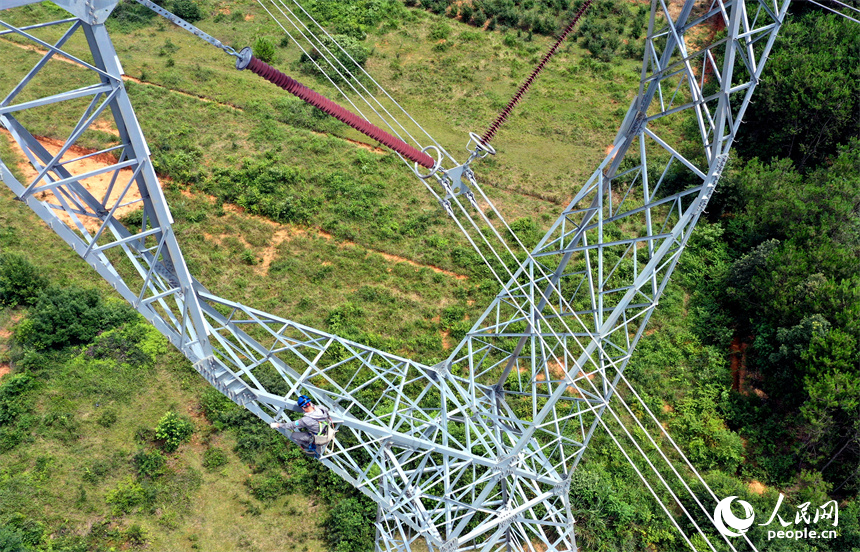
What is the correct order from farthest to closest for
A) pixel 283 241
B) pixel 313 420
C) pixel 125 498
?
1. pixel 283 241
2. pixel 125 498
3. pixel 313 420

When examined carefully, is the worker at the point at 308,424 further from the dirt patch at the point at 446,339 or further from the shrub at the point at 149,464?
the dirt patch at the point at 446,339

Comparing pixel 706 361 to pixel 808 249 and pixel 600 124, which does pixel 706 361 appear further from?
pixel 600 124

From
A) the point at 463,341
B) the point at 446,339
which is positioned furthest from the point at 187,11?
the point at 463,341

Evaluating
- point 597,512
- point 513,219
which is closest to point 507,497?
point 597,512

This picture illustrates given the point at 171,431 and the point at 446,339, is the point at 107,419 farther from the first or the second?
the point at 446,339

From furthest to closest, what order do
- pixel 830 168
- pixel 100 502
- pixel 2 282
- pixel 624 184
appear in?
pixel 624 184, pixel 830 168, pixel 2 282, pixel 100 502
